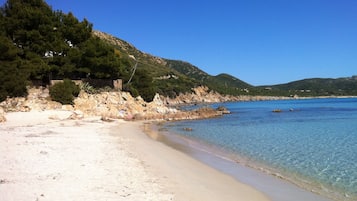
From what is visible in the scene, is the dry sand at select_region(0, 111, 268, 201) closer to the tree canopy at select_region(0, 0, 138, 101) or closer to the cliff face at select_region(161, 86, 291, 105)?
the tree canopy at select_region(0, 0, 138, 101)

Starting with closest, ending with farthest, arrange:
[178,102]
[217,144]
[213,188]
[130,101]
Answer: [213,188] → [217,144] → [130,101] → [178,102]

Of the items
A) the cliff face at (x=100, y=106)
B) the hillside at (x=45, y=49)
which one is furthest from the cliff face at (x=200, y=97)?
the hillside at (x=45, y=49)

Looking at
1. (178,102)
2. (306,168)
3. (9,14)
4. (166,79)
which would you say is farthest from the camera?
(166,79)

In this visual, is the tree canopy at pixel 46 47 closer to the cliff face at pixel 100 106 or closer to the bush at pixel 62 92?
the cliff face at pixel 100 106

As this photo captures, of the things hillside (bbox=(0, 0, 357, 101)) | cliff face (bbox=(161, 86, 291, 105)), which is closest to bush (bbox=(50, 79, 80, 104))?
hillside (bbox=(0, 0, 357, 101))

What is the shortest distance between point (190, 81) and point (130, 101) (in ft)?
401

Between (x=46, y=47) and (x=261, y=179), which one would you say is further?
(x=46, y=47)

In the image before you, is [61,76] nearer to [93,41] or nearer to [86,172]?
[93,41]

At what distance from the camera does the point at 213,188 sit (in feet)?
30.8

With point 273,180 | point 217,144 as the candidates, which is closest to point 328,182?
point 273,180

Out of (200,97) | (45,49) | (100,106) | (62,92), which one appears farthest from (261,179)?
(200,97)

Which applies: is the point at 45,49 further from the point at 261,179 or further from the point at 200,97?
the point at 200,97

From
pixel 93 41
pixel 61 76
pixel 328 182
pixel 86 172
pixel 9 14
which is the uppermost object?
pixel 9 14

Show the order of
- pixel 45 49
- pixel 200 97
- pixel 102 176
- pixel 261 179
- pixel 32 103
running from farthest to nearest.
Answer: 1. pixel 200 97
2. pixel 45 49
3. pixel 32 103
4. pixel 261 179
5. pixel 102 176
